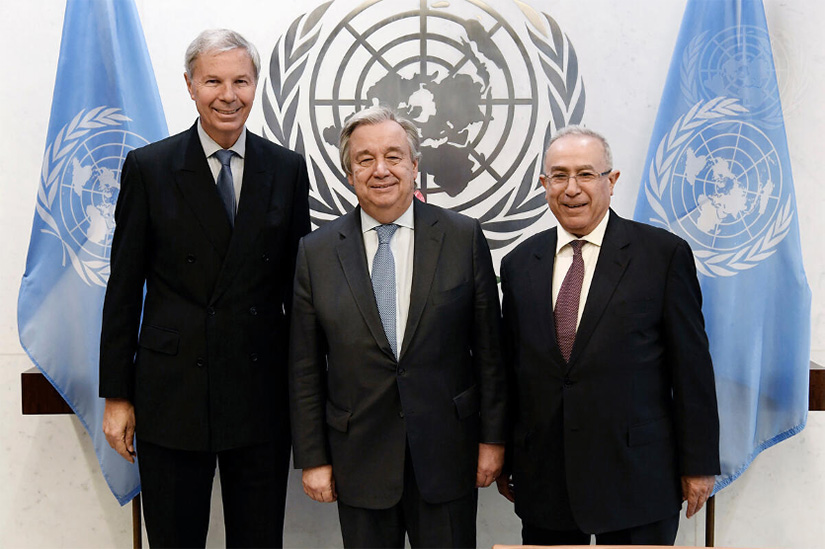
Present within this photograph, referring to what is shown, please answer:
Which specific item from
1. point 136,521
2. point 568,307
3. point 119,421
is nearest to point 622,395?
point 568,307

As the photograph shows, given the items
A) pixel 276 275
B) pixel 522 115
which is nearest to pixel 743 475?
pixel 522 115

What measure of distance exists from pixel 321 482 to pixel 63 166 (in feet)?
4.85

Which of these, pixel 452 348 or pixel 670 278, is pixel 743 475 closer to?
pixel 670 278

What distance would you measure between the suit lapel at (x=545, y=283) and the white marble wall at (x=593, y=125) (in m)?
0.92

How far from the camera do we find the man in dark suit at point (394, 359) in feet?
6.41

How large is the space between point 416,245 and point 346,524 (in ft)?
2.45

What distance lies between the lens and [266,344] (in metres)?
2.16

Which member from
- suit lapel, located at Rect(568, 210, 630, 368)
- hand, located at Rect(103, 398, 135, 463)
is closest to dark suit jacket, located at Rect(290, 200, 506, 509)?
suit lapel, located at Rect(568, 210, 630, 368)

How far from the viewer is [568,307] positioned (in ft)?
6.68

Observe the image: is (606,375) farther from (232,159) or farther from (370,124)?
(232,159)

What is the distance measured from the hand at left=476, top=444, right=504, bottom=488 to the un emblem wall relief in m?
1.12

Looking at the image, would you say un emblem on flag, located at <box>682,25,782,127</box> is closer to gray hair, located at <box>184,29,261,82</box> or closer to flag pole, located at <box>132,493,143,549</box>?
gray hair, located at <box>184,29,261,82</box>

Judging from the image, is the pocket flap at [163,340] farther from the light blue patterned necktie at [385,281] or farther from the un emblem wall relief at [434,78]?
the un emblem wall relief at [434,78]

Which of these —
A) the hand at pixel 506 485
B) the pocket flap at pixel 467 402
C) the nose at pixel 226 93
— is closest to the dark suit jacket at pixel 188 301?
the nose at pixel 226 93
